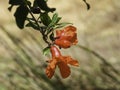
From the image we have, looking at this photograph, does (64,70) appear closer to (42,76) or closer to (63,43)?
(63,43)

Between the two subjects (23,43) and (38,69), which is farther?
(23,43)

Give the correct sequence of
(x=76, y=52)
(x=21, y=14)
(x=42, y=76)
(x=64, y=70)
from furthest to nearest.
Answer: (x=76, y=52) → (x=42, y=76) → (x=21, y=14) → (x=64, y=70)

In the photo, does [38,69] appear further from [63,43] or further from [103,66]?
[63,43]

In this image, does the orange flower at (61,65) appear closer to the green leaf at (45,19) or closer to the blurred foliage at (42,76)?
the green leaf at (45,19)

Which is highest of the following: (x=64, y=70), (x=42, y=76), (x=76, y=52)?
(x=64, y=70)

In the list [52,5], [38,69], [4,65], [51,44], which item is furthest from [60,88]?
[51,44]

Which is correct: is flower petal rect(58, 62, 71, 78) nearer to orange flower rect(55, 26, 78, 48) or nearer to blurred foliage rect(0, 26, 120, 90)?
orange flower rect(55, 26, 78, 48)

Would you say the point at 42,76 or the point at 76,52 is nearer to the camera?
the point at 42,76

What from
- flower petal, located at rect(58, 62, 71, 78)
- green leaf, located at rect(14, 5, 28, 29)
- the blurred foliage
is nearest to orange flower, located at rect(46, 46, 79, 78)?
flower petal, located at rect(58, 62, 71, 78)

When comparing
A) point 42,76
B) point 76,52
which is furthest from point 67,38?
point 76,52
